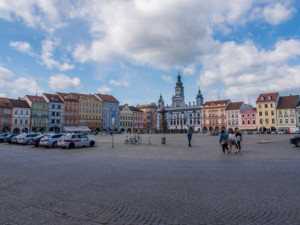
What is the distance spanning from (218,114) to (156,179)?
3660 inches

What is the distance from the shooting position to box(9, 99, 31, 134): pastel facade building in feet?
240

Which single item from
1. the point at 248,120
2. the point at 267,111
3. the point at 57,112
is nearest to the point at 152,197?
the point at 267,111

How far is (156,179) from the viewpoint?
7.76 m

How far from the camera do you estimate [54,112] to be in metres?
82.7

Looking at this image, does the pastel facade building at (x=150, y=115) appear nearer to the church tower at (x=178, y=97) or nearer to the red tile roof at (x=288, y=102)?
the church tower at (x=178, y=97)

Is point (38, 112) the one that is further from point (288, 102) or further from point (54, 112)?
point (288, 102)

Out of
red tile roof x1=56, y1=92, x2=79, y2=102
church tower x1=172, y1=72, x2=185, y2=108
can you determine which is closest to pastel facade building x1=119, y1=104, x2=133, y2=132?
church tower x1=172, y1=72, x2=185, y2=108

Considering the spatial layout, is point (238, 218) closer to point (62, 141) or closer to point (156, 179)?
point (156, 179)

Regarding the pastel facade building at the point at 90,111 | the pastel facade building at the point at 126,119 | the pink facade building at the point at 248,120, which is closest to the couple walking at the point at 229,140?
the pink facade building at the point at 248,120

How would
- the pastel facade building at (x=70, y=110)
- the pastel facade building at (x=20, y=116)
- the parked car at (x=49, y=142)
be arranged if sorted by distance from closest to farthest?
the parked car at (x=49, y=142), the pastel facade building at (x=20, y=116), the pastel facade building at (x=70, y=110)

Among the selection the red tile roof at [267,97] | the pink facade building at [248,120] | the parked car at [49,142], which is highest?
the red tile roof at [267,97]

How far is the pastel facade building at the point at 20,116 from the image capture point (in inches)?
2879

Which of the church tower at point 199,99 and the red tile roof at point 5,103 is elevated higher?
the church tower at point 199,99

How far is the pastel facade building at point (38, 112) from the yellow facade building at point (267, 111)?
78711 millimetres
